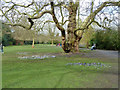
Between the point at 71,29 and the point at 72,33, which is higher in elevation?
the point at 71,29

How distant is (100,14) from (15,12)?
11.1m

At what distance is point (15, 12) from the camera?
17469 millimetres

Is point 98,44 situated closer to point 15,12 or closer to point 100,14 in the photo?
point 100,14

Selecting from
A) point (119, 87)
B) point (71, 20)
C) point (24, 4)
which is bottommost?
point (119, 87)

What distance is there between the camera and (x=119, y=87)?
4273 mm

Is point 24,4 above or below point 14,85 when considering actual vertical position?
above

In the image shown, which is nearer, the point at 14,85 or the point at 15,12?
the point at 14,85

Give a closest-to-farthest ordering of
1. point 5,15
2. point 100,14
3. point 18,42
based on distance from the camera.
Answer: point 100,14
point 5,15
point 18,42

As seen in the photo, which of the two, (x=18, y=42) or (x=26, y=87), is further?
(x=18, y=42)

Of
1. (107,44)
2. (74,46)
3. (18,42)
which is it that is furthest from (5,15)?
(18,42)

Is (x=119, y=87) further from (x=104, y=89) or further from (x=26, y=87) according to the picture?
(x=26, y=87)

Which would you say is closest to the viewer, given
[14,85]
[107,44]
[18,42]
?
[14,85]

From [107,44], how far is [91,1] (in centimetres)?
1673

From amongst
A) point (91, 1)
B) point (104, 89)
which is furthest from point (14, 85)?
point (91, 1)
